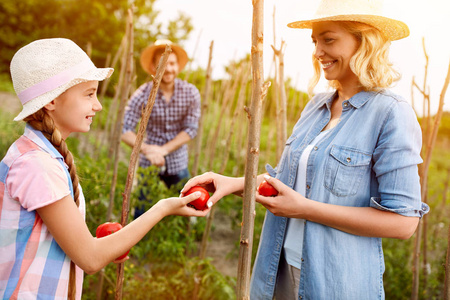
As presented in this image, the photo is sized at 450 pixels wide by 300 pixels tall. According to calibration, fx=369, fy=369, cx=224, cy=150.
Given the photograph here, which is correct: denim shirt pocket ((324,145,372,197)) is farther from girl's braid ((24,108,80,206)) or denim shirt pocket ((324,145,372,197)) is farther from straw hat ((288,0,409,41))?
girl's braid ((24,108,80,206))

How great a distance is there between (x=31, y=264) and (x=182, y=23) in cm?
1329

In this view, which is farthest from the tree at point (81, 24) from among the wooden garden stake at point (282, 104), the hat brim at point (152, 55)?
the wooden garden stake at point (282, 104)

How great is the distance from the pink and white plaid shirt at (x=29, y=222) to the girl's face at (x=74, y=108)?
3.9 inches

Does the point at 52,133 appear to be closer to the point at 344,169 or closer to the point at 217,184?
the point at 217,184

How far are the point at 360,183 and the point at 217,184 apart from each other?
0.48 meters

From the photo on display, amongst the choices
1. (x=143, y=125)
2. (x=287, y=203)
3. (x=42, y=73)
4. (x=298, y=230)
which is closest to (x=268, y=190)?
(x=287, y=203)

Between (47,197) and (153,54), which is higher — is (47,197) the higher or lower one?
the lower one

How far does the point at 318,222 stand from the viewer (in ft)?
3.96

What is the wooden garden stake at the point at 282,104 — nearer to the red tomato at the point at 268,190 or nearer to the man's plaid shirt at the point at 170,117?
the man's plaid shirt at the point at 170,117

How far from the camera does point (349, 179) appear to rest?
1191mm

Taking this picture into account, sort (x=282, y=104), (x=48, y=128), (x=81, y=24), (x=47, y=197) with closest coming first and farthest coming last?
1. (x=47, y=197)
2. (x=48, y=128)
3. (x=282, y=104)
4. (x=81, y=24)

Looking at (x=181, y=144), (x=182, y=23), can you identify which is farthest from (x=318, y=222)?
(x=182, y=23)

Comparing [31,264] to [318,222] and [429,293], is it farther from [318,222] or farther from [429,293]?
[429,293]

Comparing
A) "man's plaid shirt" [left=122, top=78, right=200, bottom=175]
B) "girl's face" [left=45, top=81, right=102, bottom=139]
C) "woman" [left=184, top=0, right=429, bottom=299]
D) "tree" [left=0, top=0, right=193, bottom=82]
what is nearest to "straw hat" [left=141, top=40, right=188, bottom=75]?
"man's plaid shirt" [left=122, top=78, right=200, bottom=175]
